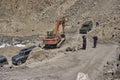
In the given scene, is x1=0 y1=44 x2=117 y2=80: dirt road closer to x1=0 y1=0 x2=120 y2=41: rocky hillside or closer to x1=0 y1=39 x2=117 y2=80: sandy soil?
x1=0 y1=39 x2=117 y2=80: sandy soil

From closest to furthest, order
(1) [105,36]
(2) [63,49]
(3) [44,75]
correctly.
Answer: (3) [44,75]
(2) [63,49]
(1) [105,36]

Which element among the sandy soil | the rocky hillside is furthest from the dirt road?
the rocky hillside

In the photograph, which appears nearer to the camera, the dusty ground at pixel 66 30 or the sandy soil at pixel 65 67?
the sandy soil at pixel 65 67

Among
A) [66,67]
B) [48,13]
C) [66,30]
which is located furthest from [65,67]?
[48,13]

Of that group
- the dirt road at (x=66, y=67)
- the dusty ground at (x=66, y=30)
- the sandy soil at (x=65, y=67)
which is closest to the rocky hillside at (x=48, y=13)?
the dusty ground at (x=66, y=30)

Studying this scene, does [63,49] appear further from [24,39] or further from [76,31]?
[24,39]

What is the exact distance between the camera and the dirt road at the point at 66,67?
28500 mm

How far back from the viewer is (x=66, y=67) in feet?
101

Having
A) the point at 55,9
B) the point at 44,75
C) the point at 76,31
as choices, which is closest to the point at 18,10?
the point at 55,9

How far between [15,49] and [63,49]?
9354 millimetres

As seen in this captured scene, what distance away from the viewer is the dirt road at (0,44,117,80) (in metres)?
28.5

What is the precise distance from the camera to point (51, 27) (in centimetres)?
5631

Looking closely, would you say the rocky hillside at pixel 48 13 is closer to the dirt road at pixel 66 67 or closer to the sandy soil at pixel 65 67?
the dirt road at pixel 66 67

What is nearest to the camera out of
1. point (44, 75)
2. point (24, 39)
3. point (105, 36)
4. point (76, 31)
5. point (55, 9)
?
point (44, 75)
